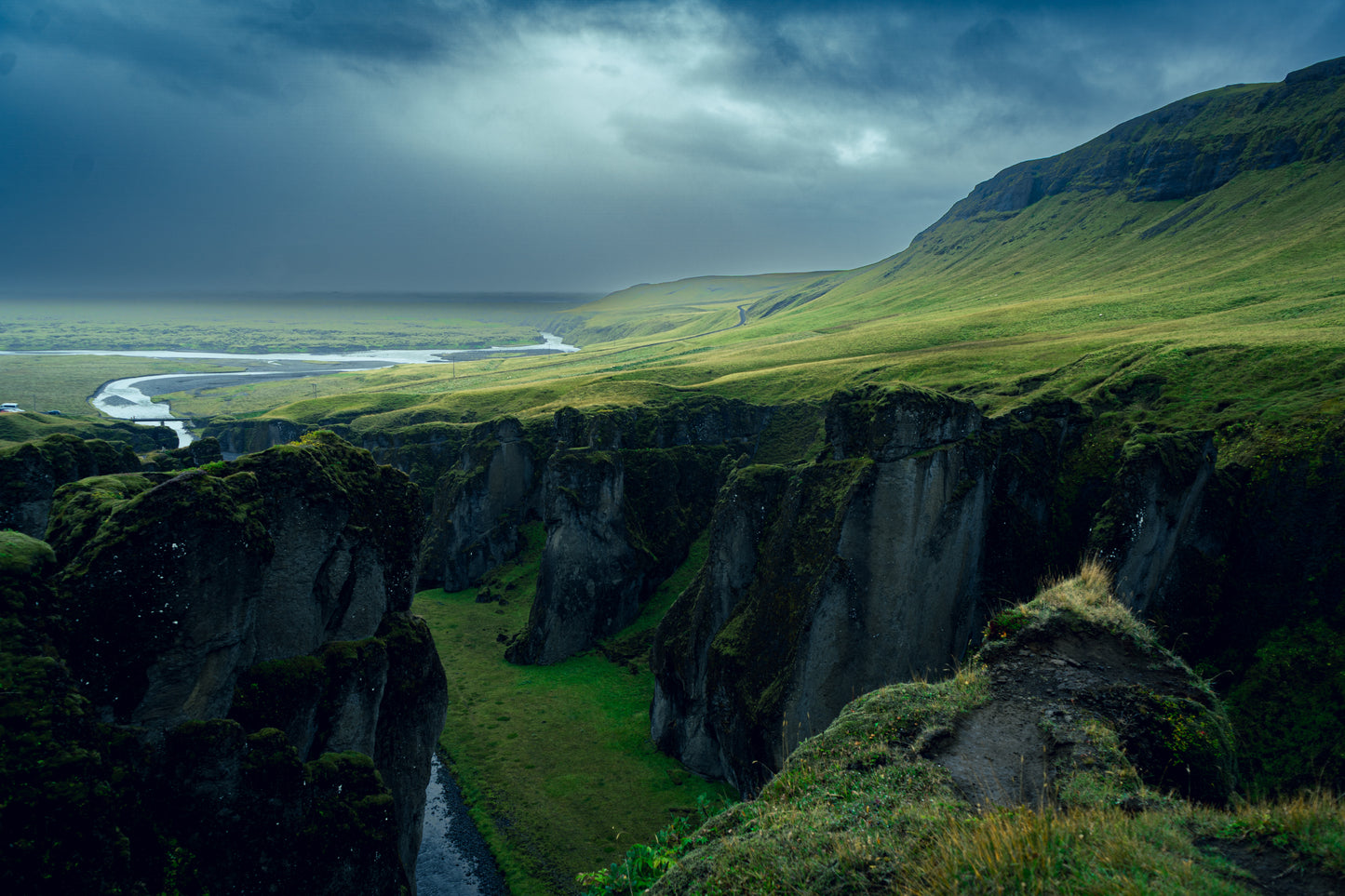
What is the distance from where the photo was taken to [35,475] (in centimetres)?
2359

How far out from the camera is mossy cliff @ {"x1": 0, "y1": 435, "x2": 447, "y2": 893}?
40.3ft

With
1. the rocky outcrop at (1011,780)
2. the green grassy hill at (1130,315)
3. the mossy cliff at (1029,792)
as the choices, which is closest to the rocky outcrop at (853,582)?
the mossy cliff at (1029,792)

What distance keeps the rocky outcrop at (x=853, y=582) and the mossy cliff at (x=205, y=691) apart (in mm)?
14794

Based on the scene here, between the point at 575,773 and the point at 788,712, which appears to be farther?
the point at 575,773

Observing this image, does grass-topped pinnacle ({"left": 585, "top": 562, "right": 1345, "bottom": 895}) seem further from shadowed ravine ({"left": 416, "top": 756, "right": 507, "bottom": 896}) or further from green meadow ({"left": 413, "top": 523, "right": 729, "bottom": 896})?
shadowed ravine ({"left": 416, "top": 756, "right": 507, "bottom": 896})

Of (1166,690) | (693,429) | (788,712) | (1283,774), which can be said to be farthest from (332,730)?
(693,429)

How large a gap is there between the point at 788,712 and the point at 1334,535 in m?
24.1

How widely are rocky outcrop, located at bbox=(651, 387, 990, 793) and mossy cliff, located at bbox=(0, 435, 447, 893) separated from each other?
14794 mm

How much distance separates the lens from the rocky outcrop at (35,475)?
22.7 metres

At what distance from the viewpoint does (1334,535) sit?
2638 cm

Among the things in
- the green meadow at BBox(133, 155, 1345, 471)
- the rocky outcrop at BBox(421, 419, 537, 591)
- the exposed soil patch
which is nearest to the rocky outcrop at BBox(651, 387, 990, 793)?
the exposed soil patch

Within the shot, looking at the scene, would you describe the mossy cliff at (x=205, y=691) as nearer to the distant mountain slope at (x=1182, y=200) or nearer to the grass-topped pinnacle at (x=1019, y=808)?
the grass-topped pinnacle at (x=1019, y=808)

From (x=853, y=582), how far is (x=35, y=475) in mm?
32156

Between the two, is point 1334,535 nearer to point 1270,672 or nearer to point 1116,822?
point 1270,672
